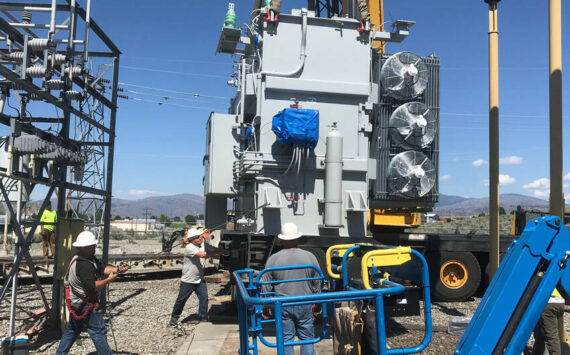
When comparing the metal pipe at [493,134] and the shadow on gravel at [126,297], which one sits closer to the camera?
the metal pipe at [493,134]

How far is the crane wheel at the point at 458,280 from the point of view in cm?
1056

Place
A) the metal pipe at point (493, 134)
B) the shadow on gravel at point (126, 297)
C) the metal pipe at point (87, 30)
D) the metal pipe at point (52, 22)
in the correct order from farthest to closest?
the shadow on gravel at point (126, 297) → the metal pipe at point (493, 134) → the metal pipe at point (87, 30) → the metal pipe at point (52, 22)

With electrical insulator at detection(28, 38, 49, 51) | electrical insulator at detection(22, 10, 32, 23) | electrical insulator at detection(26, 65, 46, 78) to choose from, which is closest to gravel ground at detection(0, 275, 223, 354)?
electrical insulator at detection(26, 65, 46, 78)

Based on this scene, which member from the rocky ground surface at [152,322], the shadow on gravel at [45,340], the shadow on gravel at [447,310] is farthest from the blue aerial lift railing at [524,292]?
the shadow on gravel at [447,310]

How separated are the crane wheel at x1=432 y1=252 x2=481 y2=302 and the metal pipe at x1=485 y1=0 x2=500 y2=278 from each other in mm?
2778

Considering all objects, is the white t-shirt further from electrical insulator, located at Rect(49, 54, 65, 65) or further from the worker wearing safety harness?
the worker wearing safety harness

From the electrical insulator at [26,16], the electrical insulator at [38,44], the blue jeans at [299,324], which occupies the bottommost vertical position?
the blue jeans at [299,324]

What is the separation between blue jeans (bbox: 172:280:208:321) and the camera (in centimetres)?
802

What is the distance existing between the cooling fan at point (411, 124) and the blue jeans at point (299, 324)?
6.05 m

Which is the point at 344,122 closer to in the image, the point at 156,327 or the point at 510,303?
the point at 156,327

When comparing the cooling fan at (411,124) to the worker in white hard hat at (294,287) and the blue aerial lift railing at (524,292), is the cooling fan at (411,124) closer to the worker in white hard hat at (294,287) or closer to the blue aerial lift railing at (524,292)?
the worker in white hard hat at (294,287)

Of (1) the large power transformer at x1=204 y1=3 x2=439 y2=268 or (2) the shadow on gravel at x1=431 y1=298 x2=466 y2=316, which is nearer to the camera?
(1) the large power transformer at x1=204 y1=3 x2=439 y2=268

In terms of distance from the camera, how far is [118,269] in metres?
5.77

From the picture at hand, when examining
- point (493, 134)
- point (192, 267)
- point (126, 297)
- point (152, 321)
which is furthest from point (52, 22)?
point (493, 134)
